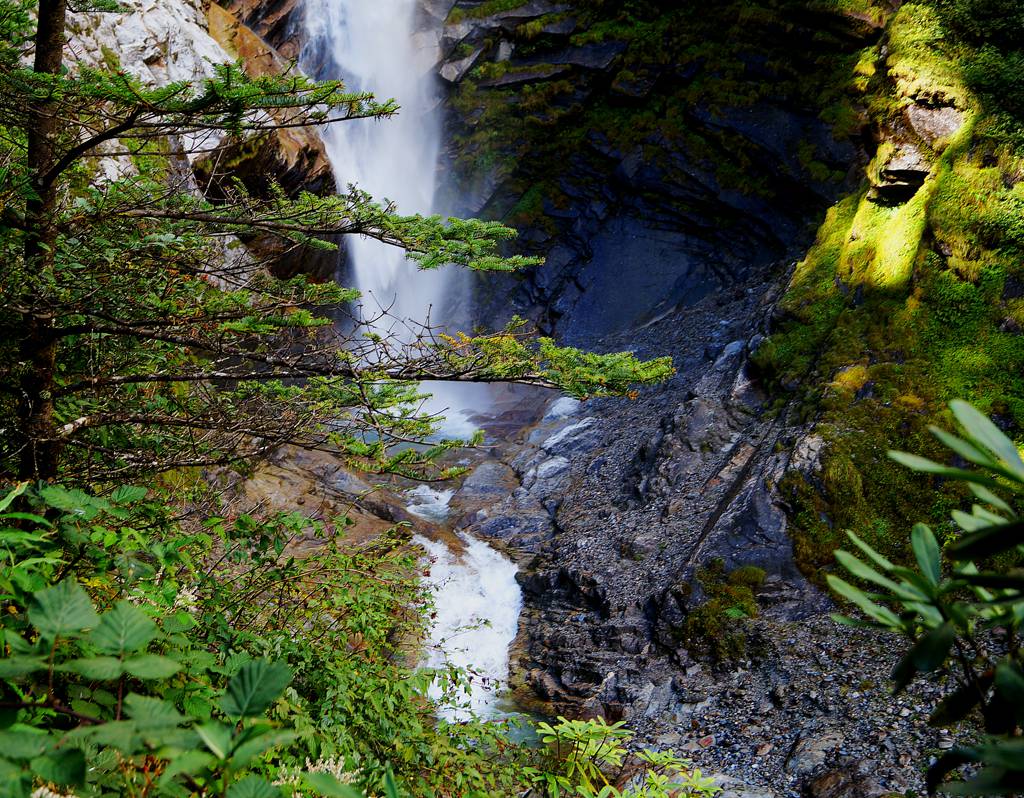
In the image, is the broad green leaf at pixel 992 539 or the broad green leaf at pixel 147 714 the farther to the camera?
the broad green leaf at pixel 147 714

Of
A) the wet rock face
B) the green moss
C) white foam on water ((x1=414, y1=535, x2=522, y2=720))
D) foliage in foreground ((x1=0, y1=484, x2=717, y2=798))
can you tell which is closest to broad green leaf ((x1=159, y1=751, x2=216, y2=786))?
foliage in foreground ((x1=0, y1=484, x2=717, y2=798))

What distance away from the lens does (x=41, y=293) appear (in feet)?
8.41

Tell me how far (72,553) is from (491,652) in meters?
6.69

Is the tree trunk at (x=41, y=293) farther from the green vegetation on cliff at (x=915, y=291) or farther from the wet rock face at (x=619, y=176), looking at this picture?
the wet rock face at (x=619, y=176)

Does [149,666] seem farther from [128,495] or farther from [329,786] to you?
[128,495]

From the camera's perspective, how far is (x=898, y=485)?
20.2 feet

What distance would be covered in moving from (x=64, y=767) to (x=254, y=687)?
0.78ft

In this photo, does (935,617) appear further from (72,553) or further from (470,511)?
(470,511)

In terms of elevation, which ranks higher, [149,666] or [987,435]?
[987,435]

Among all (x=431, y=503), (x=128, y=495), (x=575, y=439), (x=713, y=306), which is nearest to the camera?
(x=128, y=495)

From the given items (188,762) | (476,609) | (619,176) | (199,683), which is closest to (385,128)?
(619,176)

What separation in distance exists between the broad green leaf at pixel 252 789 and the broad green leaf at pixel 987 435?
1029 millimetres

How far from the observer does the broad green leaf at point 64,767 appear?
2.53 ft

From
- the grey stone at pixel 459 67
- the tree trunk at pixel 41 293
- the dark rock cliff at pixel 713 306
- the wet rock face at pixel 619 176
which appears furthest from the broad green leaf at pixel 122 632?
the grey stone at pixel 459 67
